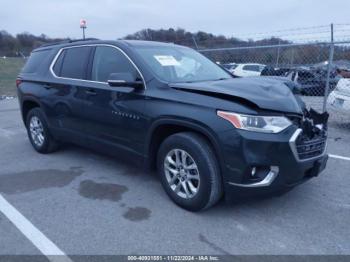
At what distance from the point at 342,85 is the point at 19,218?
6.55 meters

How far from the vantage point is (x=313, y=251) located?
3.02 m

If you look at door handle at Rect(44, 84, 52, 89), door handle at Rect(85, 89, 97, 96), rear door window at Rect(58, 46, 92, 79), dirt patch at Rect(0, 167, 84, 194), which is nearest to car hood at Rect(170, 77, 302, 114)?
door handle at Rect(85, 89, 97, 96)

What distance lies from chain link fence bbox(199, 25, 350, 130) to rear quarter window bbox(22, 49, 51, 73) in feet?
13.2

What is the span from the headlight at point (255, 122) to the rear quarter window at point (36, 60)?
3639 mm

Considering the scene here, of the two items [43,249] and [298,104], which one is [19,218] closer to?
[43,249]

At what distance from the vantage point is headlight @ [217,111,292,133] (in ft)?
10.6

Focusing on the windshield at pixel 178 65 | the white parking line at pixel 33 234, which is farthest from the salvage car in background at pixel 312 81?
the white parking line at pixel 33 234

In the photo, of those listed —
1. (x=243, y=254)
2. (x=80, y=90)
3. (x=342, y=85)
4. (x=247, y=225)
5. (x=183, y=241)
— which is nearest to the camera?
(x=243, y=254)

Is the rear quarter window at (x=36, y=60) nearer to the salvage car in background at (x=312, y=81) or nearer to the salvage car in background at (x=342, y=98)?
the salvage car in background at (x=342, y=98)

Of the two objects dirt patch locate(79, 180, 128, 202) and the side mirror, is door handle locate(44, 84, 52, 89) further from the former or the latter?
the side mirror

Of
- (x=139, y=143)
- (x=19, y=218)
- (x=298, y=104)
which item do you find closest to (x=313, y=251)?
(x=298, y=104)

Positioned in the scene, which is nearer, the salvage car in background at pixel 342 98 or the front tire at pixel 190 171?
the front tire at pixel 190 171

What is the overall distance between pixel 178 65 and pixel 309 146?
1.82 m

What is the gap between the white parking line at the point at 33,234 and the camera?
299 centimetres
